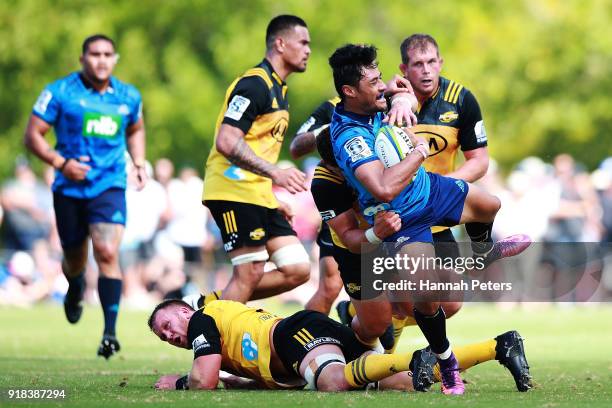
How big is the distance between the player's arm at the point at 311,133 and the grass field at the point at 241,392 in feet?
7.10

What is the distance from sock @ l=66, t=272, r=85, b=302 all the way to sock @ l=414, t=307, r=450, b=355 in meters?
5.60

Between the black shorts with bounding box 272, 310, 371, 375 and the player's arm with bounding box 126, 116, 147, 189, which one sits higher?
the player's arm with bounding box 126, 116, 147, 189

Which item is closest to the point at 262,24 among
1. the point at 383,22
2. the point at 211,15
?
the point at 211,15

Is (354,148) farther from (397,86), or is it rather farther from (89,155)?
(89,155)

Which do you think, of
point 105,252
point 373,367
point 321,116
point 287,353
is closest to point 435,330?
point 373,367

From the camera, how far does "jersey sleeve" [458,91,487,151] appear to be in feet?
33.9

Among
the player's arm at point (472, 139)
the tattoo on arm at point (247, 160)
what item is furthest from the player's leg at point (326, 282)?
the player's arm at point (472, 139)

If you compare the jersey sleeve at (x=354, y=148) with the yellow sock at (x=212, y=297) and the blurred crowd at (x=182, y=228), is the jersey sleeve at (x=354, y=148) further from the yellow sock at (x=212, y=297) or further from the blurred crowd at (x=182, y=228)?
the blurred crowd at (x=182, y=228)

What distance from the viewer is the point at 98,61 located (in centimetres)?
1274

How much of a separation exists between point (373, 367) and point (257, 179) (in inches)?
124

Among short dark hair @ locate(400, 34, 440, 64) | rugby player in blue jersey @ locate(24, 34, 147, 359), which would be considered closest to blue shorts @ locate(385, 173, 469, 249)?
short dark hair @ locate(400, 34, 440, 64)

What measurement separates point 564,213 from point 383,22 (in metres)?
13.2

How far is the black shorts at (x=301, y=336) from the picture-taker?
8.66 meters

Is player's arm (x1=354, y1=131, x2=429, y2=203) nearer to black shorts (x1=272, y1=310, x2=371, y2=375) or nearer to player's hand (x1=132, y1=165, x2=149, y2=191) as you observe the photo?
black shorts (x1=272, y1=310, x2=371, y2=375)
